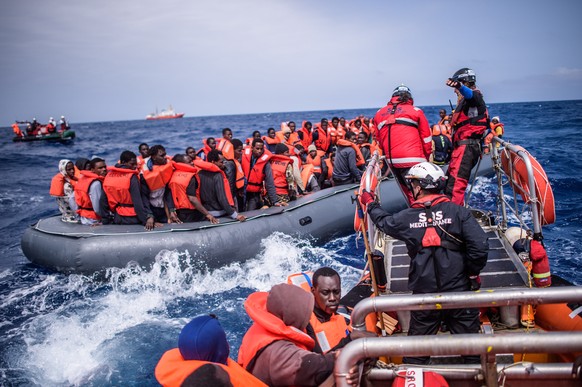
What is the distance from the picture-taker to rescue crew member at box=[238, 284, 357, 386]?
200cm

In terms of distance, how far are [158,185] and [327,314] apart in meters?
4.58

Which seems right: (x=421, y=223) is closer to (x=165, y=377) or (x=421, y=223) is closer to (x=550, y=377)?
(x=550, y=377)

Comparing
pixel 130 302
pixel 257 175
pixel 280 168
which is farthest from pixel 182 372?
pixel 280 168

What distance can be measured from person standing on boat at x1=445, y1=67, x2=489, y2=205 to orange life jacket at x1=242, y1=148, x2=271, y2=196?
136 inches

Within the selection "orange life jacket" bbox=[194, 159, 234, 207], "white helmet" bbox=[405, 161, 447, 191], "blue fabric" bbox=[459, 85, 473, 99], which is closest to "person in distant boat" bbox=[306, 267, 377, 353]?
"white helmet" bbox=[405, 161, 447, 191]

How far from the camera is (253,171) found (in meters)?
7.53

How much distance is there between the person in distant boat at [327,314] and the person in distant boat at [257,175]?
15.5 feet

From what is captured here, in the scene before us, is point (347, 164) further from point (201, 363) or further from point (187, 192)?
point (201, 363)

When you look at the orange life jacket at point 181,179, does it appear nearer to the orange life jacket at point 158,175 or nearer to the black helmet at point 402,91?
the orange life jacket at point 158,175

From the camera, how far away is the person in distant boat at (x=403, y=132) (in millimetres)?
4633

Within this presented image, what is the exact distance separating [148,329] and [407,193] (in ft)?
12.5

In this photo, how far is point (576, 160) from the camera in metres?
14.9

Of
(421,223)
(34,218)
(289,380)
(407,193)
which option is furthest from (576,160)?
(34,218)

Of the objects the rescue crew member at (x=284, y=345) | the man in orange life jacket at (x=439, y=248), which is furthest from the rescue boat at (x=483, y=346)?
the man in orange life jacket at (x=439, y=248)
